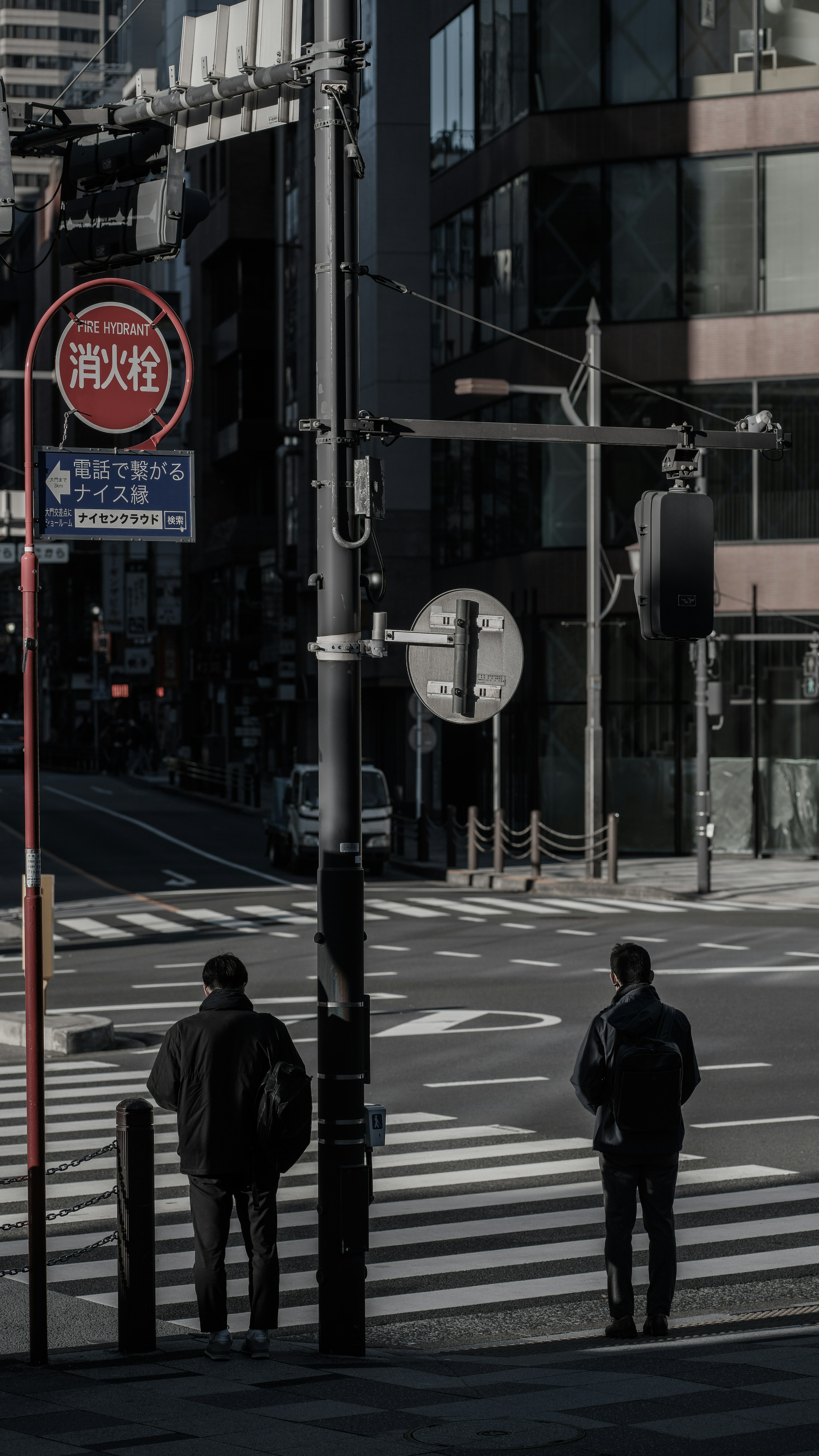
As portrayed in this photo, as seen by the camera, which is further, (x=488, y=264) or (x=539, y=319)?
(x=488, y=264)

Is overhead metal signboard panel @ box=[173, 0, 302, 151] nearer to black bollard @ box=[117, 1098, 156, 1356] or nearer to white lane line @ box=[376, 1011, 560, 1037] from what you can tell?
black bollard @ box=[117, 1098, 156, 1356]

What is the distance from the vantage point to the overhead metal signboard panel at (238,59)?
8.68 m

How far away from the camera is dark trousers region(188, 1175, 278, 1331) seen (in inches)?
320

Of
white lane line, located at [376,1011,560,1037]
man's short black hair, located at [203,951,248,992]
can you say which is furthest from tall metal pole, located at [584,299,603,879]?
man's short black hair, located at [203,951,248,992]

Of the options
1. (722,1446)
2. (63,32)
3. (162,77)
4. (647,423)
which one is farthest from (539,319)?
(63,32)

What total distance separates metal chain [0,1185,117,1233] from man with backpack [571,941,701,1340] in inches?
109

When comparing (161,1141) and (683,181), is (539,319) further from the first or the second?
(161,1141)

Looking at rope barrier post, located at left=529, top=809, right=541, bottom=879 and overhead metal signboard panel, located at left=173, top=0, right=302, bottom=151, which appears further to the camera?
rope barrier post, located at left=529, top=809, right=541, bottom=879

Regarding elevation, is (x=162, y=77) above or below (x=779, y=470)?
above

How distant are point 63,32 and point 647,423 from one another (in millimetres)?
148777

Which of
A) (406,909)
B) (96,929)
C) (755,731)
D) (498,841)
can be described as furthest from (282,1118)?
(755,731)

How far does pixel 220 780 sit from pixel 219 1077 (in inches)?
2106

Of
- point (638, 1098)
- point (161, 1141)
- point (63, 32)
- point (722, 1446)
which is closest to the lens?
point (722, 1446)

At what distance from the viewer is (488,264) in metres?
45.8
